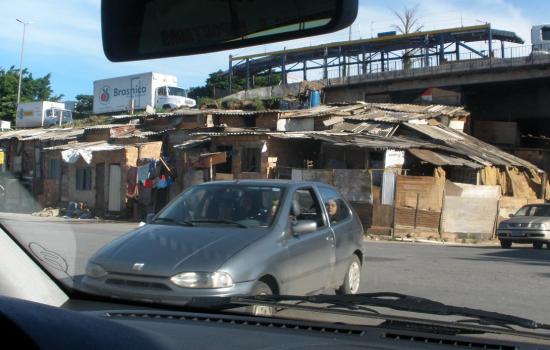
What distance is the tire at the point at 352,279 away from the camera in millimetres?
7863

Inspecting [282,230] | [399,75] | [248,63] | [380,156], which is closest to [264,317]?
[282,230]

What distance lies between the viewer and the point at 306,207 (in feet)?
24.6

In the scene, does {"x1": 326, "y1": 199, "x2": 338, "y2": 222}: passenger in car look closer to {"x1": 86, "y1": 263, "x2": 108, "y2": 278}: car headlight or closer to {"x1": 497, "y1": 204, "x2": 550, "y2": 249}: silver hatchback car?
{"x1": 86, "y1": 263, "x2": 108, "y2": 278}: car headlight

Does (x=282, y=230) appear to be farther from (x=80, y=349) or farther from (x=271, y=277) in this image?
(x=80, y=349)

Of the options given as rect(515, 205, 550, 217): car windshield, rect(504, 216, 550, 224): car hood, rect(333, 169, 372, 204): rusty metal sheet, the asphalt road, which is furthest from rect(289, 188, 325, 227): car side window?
rect(333, 169, 372, 204): rusty metal sheet

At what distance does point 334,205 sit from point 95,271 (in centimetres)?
321

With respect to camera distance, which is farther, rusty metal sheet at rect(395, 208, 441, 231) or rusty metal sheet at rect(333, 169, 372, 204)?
rusty metal sheet at rect(333, 169, 372, 204)

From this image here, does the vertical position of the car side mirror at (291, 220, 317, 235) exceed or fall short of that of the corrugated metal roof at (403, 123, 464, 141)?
it falls short

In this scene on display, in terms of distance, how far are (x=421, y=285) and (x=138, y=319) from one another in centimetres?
665

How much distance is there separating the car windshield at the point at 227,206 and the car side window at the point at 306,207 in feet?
0.69

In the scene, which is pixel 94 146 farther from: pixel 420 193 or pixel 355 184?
pixel 420 193

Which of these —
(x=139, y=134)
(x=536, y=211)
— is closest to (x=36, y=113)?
(x=536, y=211)

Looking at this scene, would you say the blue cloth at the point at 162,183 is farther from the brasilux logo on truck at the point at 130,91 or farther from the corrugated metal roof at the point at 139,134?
the brasilux logo on truck at the point at 130,91

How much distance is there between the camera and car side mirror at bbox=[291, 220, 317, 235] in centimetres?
670
